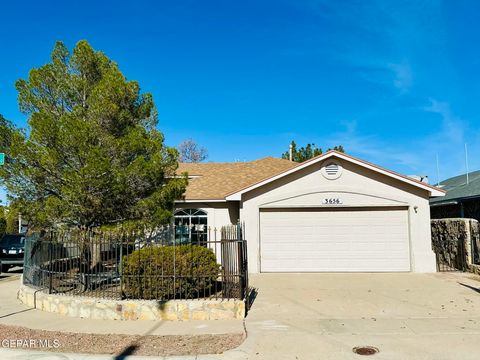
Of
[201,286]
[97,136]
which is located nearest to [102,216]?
[97,136]

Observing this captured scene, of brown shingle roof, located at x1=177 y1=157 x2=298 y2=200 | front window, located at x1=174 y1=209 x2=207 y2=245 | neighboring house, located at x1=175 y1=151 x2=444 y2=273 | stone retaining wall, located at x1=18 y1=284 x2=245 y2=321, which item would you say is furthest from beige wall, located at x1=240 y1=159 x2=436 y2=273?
stone retaining wall, located at x1=18 y1=284 x2=245 y2=321

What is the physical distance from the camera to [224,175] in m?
19.8

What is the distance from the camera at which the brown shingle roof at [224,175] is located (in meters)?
17.1

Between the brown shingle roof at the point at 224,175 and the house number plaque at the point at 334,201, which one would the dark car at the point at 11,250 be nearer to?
the brown shingle roof at the point at 224,175

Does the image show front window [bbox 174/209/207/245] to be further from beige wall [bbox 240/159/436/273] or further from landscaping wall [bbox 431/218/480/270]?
landscaping wall [bbox 431/218/480/270]

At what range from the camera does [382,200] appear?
14.5m

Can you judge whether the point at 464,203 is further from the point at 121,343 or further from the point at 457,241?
the point at 121,343

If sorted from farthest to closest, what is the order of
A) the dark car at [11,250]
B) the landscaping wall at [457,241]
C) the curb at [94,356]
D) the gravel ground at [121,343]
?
the dark car at [11,250] < the landscaping wall at [457,241] < the gravel ground at [121,343] < the curb at [94,356]

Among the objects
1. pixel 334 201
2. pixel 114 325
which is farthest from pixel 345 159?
pixel 114 325

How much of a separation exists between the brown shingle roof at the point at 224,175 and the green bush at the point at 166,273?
7406mm

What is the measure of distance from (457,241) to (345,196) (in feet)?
13.7

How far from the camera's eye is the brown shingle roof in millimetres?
17141

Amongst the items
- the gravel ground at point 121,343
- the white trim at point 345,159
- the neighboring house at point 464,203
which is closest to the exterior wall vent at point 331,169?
the white trim at point 345,159

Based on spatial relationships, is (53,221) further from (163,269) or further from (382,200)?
(382,200)
